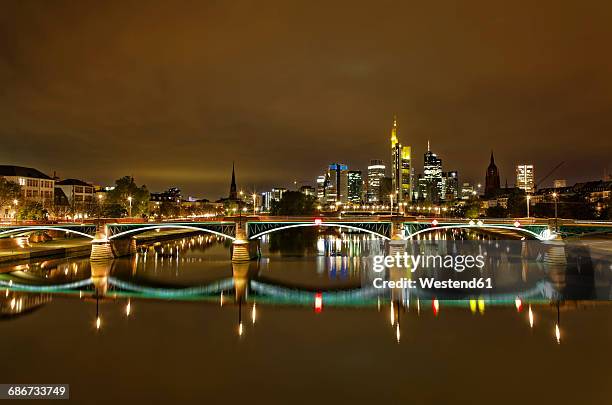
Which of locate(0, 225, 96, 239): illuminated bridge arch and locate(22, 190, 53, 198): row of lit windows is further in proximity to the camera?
locate(22, 190, 53, 198): row of lit windows

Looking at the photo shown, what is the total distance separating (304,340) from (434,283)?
21.8 m

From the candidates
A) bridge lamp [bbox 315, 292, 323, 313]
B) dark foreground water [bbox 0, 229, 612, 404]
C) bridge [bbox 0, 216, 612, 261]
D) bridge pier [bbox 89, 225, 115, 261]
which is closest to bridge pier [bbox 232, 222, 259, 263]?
bridge [bbox 0, 216, 612, 261]

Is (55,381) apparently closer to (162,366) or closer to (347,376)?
(162,366)

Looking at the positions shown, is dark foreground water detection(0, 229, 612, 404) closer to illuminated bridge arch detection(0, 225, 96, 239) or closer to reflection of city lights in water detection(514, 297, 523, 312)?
reflection of city lights in water detection(514, 297, 523, 312)

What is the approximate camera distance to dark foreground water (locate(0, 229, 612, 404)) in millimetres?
20094

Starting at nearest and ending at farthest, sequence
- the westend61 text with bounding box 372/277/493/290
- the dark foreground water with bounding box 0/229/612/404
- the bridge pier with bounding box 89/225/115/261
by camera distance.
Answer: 1. the dark foreground water with bounding box 0/229/612/404
2. the westend61 text with bounding box 372/277/493/290
3. the bridge pier with bounding box 89/225/115/261

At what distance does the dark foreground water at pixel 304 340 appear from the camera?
65.9ft

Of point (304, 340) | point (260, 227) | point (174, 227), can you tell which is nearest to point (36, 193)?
point (174, 227)

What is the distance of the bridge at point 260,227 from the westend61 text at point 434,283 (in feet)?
36.3

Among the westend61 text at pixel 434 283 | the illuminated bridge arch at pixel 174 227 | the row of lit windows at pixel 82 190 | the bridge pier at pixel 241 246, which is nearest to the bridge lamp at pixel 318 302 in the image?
the westend61 text at pixel 434 283

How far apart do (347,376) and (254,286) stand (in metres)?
21.6

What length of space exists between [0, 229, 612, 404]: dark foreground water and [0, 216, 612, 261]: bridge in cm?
1036

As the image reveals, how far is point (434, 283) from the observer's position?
143ft

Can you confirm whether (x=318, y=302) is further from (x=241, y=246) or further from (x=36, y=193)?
(x=36, y=193)
